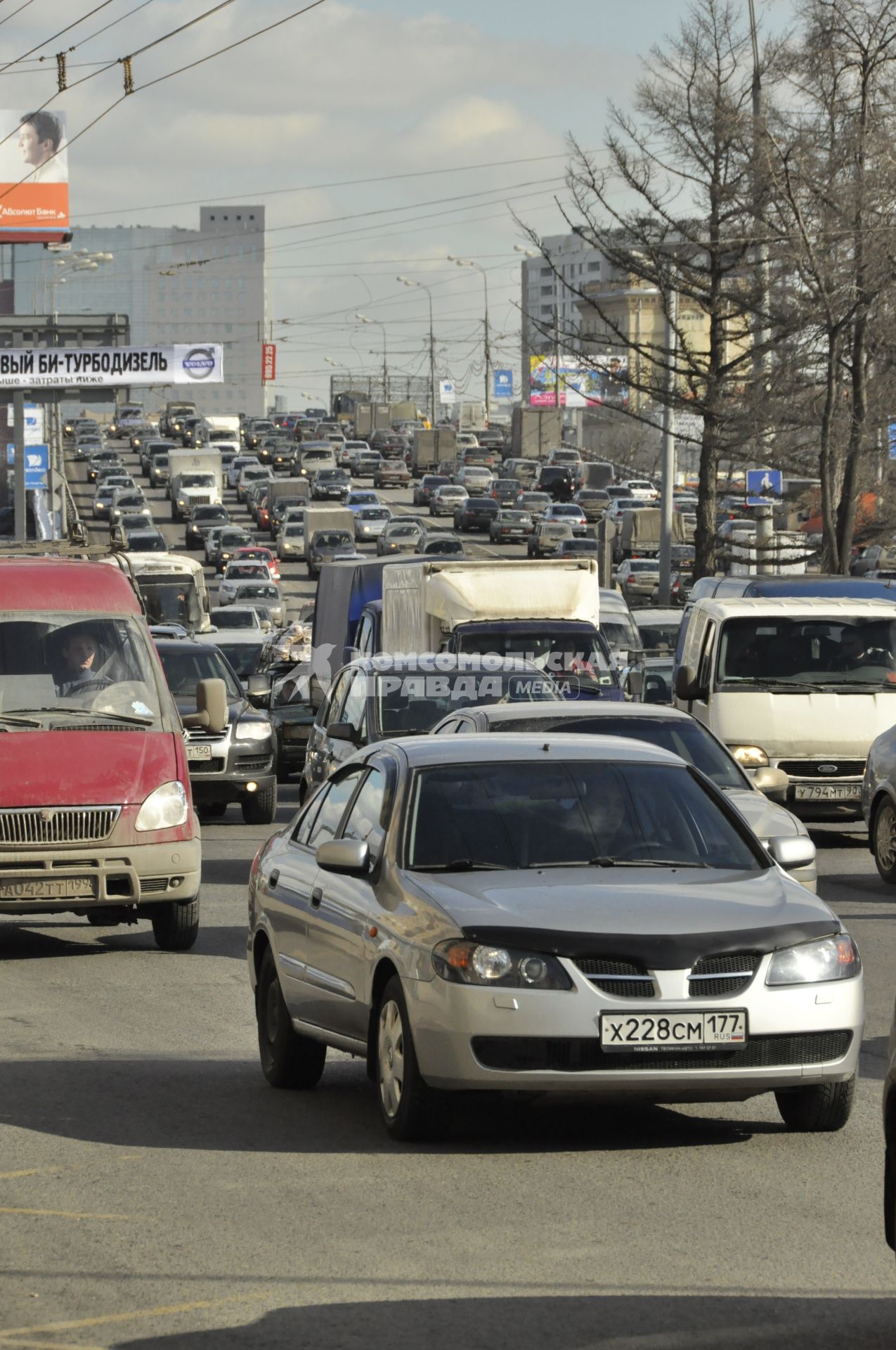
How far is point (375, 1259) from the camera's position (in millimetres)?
5805

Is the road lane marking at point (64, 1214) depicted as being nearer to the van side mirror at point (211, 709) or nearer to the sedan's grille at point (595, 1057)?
the sedan's grille at point (595, 1057)

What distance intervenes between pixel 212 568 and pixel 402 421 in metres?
72.8

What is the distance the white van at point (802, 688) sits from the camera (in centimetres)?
1939

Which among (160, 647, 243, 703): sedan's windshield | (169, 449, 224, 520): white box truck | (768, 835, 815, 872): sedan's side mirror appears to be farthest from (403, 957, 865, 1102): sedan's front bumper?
(169, 449, 224, 520): white box truck

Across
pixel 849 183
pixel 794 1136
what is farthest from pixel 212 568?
pixel 794 1136

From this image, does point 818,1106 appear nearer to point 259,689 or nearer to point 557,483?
point 259,689

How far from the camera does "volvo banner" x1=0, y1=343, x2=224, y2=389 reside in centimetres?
7006

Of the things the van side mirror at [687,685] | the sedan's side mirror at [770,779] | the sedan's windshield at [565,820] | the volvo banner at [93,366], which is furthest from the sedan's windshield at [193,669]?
the volvo banner at [93,366]

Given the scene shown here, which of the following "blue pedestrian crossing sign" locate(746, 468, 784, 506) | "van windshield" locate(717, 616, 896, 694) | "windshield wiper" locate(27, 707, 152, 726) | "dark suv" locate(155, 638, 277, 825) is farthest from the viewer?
"blue pedestrian crossing sign" locate(746, 468, 784, 506)

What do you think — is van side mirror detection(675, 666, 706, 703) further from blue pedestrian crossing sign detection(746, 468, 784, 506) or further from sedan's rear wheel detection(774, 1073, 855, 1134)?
blue pedestrian crossing sign detection(746, 468, 784, 506)

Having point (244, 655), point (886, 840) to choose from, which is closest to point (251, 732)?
point (886, 840)

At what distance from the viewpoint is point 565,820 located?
7.95 metres

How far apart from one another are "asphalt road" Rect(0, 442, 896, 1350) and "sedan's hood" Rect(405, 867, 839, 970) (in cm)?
71

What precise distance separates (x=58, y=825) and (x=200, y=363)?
63.4 metres
